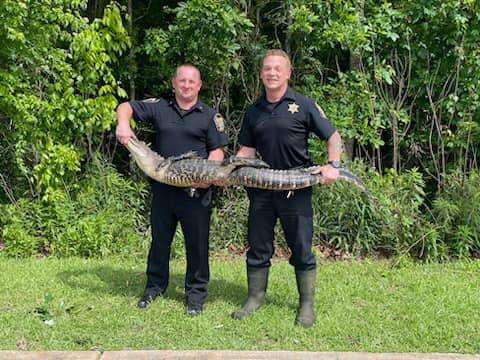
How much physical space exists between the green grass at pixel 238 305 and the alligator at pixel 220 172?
1.05 m

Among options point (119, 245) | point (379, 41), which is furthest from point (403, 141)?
point (119, 245)

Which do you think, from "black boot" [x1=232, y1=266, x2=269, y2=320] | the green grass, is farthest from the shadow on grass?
"black boot" [x1=232, y1=266, x2=269, y2=320]

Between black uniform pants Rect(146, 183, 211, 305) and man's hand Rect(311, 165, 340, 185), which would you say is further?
black uniform pants Rect(146, 183, 211, 305)

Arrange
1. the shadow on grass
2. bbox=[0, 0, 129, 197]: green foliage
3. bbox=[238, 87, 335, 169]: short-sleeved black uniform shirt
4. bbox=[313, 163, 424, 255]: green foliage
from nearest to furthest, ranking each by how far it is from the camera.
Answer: bbox=[238, 87, 335, 169]: short-sleeved black uniform shirt, the shadow on grass, bbox=[0, 0, 129, 197]: green foliage, bbox=[313, 163, 424, 255]: green foliage

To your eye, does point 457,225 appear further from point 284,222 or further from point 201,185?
point 201,185

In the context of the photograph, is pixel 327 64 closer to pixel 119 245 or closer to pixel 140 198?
pixel 140 198

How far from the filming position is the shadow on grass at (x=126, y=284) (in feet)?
17.0

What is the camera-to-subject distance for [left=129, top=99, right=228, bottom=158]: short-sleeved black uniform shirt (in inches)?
179

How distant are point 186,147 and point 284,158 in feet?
2.47

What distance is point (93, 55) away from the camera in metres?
6.39

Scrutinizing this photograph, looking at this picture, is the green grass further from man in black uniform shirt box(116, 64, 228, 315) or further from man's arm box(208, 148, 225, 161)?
man's arm box(208, 148, 225, 161)

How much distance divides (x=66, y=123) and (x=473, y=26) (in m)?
4.60

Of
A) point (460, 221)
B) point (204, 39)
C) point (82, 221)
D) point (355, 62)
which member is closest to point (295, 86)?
point (355, 62)

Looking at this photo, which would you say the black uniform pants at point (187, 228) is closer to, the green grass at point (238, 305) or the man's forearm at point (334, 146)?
the green grass at point (238, 305)
